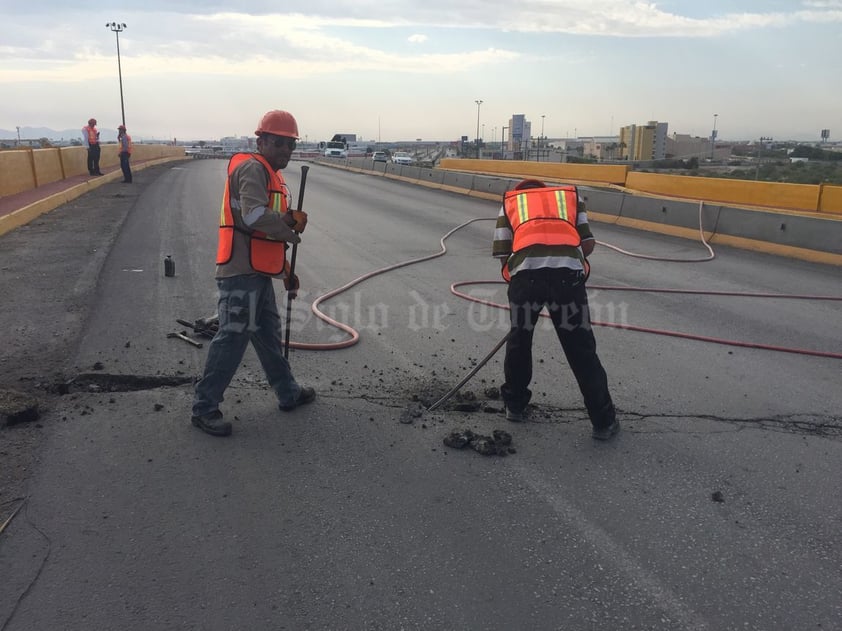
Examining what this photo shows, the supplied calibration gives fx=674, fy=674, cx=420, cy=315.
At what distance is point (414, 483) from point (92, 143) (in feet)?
71.3

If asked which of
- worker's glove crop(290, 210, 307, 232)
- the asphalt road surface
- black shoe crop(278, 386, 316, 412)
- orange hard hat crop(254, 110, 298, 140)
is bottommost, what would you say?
the asphalt road surface

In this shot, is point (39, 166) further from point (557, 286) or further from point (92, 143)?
point (557, 286)

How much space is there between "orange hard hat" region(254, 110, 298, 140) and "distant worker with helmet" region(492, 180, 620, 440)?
150cm

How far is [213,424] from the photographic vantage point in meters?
4.12

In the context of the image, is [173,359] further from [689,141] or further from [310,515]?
[689,141]

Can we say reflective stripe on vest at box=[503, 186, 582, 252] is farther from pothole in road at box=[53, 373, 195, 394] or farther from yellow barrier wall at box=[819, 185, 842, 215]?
yellow barrier wall at box=[819, 185, 842, 215]

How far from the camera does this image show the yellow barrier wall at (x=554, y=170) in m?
23.4

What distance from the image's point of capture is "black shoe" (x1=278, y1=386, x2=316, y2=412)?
4.52 meters

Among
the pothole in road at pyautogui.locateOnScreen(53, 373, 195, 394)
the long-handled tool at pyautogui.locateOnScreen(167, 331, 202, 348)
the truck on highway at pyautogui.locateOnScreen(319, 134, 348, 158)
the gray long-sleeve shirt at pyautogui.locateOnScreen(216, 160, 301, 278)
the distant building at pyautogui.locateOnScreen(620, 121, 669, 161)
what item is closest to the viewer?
the gray long-sleeve shirt at pyautogui.locateOnScreen(216, 160, 301, 278)

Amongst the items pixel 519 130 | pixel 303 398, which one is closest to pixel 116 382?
pixel 303 398

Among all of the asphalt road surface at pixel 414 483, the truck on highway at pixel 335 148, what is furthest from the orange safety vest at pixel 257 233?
the truck on highway at pixel 335 148

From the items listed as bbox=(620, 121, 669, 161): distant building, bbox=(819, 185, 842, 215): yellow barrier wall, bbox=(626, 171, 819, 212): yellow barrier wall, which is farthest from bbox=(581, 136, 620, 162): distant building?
bbox=(819, 185, 842, 215): yellow barrier wall

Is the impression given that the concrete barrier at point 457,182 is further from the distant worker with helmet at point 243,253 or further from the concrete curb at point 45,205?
the distant worker with helmet at point 243,253

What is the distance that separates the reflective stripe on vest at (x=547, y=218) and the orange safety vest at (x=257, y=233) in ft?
4.98
